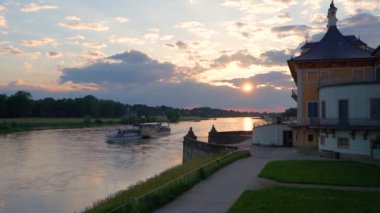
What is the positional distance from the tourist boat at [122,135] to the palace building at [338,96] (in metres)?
44.0

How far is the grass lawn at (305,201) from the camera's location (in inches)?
473

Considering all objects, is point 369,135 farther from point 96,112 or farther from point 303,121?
point 96,112

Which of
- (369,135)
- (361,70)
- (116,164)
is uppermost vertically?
(361,70)

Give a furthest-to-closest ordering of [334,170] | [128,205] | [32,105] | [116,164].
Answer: [32,105]
[116,164]
[334,170]
[128,205]

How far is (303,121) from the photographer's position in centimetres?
3356

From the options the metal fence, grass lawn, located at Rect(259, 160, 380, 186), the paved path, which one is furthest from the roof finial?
the metal fence

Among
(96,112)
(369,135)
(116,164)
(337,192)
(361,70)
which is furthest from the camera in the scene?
(96,112)

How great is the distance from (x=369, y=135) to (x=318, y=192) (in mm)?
12660

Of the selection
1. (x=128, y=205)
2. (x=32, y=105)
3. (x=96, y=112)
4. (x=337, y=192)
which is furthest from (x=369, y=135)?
(x=96, y=112)

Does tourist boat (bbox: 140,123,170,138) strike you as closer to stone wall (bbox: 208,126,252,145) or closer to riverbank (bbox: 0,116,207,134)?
riverbank (bbox: 0,116,207,134)

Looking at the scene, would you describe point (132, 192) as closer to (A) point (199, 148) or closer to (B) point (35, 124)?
(A) point (199, 148)

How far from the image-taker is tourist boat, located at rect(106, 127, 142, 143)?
72.1 m

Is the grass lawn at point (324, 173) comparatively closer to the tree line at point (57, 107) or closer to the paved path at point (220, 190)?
the paved path at point (220, 190)

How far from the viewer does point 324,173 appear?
19.1 meters
